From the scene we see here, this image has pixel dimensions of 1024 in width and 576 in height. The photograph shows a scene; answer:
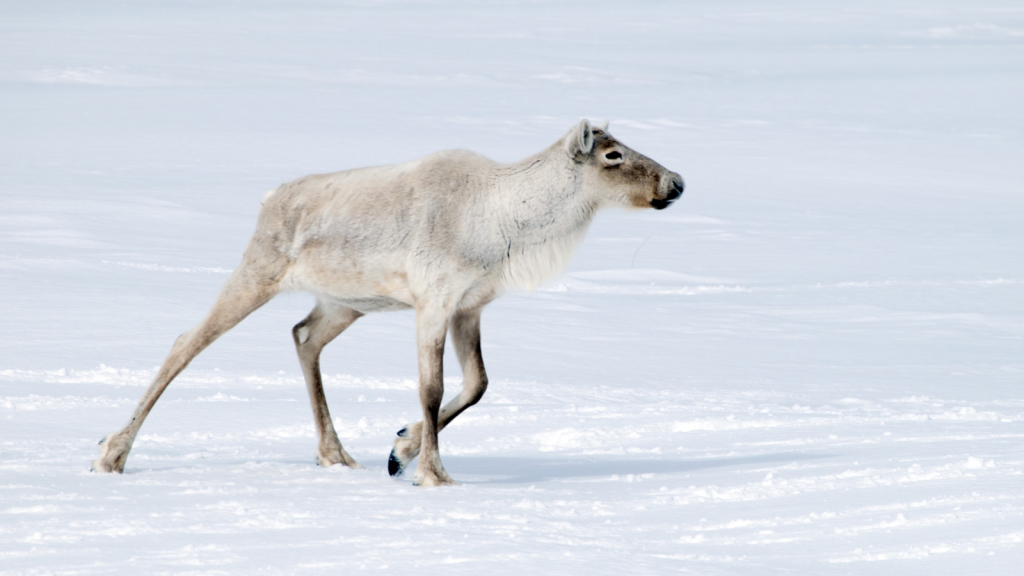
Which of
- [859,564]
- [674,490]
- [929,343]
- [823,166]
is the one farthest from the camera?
[823,166]

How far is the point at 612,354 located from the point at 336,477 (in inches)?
160

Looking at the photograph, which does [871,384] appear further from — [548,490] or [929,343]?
[548,490]

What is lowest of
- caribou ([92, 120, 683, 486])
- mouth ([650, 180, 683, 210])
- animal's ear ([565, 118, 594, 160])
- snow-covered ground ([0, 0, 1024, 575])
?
snow-covered ground ([0, 0, 1024, 575])

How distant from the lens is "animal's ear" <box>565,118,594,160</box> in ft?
19.9

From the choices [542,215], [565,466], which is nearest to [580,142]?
[542,215]

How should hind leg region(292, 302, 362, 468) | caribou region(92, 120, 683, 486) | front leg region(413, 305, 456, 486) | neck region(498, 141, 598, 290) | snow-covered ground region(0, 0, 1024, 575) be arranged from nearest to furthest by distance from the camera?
snow-covered ground region(0, 0, 1024, 575)
front leg region(413, 305, 456, 486)
caribou region(92, 120, 683, 486)
neck region(498, 141, 598, 290)
hind leg region(292, 302, 362, 468)

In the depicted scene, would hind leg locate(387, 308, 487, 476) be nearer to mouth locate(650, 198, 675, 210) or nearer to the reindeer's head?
the reindeer's head

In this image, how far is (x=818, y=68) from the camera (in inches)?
1355

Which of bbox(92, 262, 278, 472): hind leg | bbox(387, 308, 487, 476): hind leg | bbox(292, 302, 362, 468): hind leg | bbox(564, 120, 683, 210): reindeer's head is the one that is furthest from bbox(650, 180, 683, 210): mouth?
bbox(92, 262, 278, 472): hind leg

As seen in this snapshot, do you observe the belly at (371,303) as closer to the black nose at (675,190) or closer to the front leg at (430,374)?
the front leg at (430,374)

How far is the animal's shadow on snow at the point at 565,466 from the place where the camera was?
6066mm

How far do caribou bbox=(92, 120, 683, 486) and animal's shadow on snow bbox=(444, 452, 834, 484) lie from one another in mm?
322

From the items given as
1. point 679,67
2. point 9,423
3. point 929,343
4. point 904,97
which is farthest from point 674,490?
point 679,67

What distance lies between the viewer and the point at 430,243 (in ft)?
19.1
